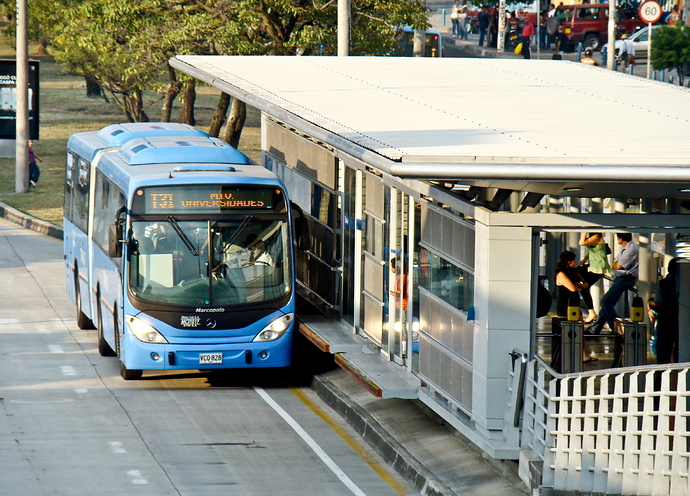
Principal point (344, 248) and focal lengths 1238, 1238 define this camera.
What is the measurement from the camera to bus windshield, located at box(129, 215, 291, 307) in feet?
47.8

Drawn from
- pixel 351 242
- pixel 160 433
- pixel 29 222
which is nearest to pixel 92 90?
pixel 29 222

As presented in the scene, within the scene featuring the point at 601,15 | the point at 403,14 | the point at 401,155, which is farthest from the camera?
the point at 601,15

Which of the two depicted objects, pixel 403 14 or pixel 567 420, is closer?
pixel 567 420

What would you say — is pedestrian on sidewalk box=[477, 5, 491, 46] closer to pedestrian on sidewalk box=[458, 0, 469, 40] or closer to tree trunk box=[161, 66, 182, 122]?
pedestrian on sidewalk box=[458, 0, 469, 40]

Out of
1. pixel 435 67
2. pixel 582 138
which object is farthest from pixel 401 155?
pixel 435 67

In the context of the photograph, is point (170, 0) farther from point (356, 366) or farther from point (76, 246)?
point (356, 366)

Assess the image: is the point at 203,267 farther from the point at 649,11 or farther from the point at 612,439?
the point at 649,11

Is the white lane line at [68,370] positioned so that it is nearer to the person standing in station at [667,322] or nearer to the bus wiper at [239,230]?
the bus wiper at [239,230]

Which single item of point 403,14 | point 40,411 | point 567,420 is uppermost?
point 403,14

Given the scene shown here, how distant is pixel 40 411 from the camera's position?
13992mm

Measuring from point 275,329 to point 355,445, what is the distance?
2.33 metres

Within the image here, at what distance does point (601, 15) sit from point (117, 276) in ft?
160

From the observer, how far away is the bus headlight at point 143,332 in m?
14.6

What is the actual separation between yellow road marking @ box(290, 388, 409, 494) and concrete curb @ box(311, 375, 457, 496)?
0.35 ft
